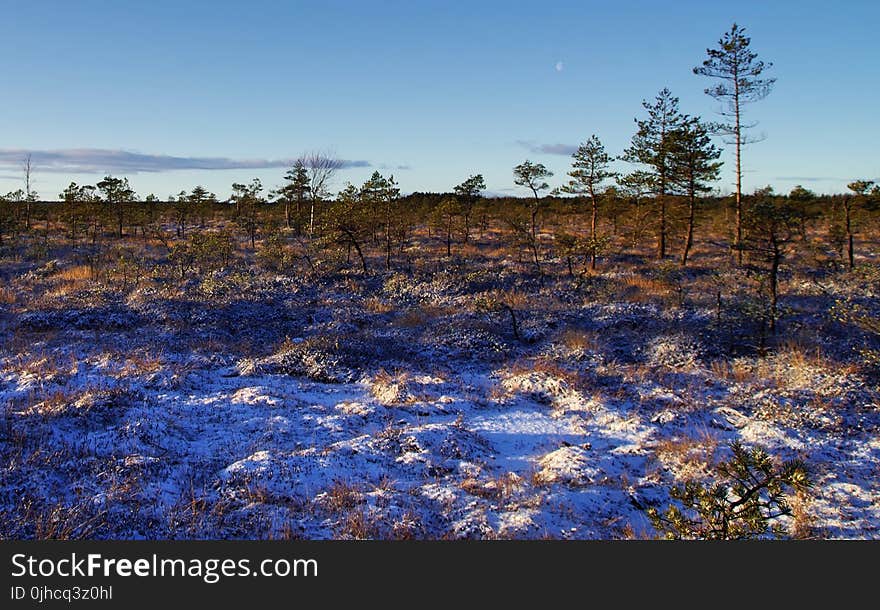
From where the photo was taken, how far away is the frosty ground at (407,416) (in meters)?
6.85

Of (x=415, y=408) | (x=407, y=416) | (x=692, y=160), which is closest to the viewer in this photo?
(x=407, y=416)

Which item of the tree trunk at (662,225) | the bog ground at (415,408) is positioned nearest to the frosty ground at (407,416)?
the bog ground at (415,408)

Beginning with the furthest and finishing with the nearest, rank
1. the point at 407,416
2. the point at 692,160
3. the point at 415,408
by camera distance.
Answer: the point at 692,160
the point at 415,408
the point at 407,416

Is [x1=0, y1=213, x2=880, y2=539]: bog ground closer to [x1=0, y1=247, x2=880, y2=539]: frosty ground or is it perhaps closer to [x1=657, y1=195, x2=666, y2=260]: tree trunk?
[x1=0, y1=247, x2=880, y2=539]: frosty ground

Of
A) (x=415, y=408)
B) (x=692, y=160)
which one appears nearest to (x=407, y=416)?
(x=415, y=408)

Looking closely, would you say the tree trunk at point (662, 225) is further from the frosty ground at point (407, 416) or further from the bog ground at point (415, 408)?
the frosty ground at point (407, 416)

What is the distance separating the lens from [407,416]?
35.2 feet

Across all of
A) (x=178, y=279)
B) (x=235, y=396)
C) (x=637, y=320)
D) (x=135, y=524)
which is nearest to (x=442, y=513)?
(x=135, y=524)

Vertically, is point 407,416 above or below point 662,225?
below

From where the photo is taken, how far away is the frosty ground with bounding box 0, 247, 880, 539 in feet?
22.5

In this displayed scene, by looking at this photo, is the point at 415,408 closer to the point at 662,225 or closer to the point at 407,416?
the point at 407,416

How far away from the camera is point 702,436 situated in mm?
9789

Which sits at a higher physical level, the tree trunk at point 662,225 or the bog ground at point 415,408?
the tree trunk at point 662,225

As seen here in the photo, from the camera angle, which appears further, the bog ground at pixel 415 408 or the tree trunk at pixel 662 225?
the tree trunk at pixel 662 225
